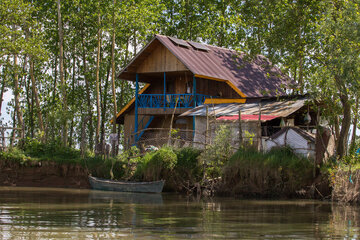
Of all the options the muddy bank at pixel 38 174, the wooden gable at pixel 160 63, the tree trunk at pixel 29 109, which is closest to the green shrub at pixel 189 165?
the muddy bank at pixel 38 174

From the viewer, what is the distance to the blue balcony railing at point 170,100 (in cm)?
2823

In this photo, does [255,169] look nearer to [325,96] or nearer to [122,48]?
[325,96]

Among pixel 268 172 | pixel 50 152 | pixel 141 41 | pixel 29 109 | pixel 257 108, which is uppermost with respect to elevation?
pixel 141 41

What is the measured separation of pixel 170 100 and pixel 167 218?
51.9 feet

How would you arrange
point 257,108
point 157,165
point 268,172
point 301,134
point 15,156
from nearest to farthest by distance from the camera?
point 268,172
point 301,134
point 157,165
point 257,108
point 15,156

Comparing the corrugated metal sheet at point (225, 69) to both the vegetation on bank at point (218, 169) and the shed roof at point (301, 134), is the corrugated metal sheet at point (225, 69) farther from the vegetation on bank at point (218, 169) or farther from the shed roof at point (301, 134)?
the vegetation on bank at point (218, 169)

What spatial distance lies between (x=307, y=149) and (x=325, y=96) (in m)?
2.15

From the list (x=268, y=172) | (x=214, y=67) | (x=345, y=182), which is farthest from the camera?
(x=214, y=67)

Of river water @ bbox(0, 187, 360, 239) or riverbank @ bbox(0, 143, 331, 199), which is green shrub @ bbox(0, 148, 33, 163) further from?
river water @ bbox(0, 187, 360, 239)

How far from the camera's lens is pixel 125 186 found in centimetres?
2139

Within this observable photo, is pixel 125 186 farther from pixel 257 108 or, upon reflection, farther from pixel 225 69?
pixel 225 69

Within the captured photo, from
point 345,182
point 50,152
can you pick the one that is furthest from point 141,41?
point 345,182

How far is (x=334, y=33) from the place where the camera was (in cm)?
1936

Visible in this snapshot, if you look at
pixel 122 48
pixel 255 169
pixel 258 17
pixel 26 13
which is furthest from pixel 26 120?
pixel 255 169
